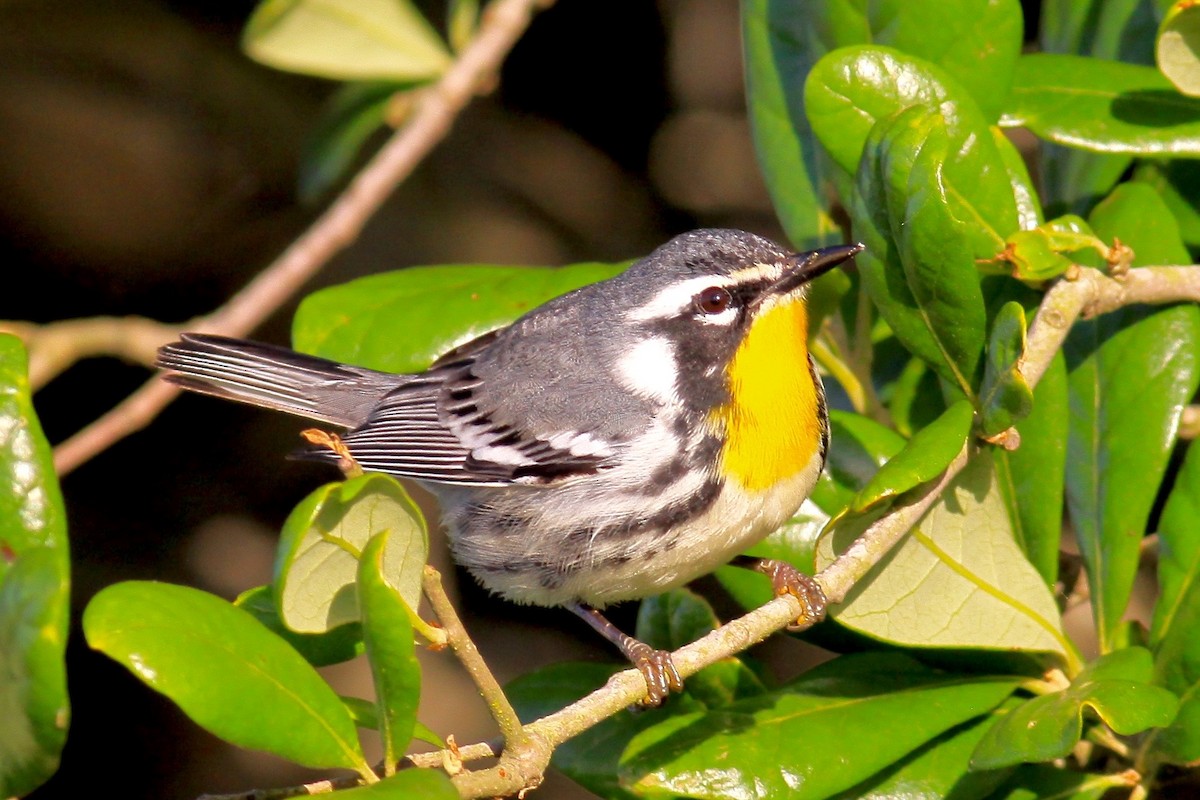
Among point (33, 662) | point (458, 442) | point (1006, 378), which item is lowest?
point (458, 442)

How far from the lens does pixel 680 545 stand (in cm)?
277

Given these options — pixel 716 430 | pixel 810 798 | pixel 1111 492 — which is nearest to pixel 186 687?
pixel 810 798

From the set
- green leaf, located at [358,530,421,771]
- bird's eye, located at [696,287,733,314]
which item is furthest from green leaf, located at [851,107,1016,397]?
green leaf, located at [358,530,421,771]

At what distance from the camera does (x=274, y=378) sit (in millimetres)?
3844

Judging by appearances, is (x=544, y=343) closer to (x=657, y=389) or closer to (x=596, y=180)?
(x=657, y=389)

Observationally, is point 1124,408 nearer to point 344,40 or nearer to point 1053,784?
point 1053,784

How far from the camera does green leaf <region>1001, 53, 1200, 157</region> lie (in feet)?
8.09

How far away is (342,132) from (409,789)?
335cm

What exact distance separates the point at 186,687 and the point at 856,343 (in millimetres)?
1792

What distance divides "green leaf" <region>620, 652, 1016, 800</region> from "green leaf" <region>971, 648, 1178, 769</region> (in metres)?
0.17

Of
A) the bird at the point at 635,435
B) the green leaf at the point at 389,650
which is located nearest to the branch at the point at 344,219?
the bird at the point at 635,435

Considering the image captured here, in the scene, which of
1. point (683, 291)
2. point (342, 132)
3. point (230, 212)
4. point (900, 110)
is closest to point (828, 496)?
point (683, 291)

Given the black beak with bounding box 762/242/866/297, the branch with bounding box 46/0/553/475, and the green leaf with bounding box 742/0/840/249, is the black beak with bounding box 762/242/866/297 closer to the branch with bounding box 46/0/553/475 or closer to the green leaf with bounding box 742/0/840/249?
the green leaf with bounding box 742/0/840/249

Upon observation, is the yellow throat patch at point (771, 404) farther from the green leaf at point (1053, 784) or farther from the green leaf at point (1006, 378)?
the green leaf at point (1053, 784)
